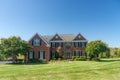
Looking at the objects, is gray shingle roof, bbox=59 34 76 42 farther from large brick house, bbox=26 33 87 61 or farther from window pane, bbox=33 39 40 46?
window pane, bbox=33 39 40 46

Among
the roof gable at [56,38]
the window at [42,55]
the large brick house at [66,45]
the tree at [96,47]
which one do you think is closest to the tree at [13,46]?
the window at [42,55]

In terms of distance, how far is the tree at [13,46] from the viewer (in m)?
42.4

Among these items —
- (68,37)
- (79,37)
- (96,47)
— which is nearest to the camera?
Result: (96,47)

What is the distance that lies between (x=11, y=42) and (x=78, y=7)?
55.8 feet

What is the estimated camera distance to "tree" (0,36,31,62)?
139ft

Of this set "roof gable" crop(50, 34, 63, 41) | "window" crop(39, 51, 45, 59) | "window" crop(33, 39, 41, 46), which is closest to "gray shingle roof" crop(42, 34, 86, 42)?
"roof gable" crop(50, 34, 63, 41)

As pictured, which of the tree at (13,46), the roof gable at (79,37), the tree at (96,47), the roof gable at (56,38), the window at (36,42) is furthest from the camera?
the roof gable at (56,38)

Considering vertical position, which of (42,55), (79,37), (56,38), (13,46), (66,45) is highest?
(79,37)

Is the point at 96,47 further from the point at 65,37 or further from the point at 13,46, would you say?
the point at 13,46

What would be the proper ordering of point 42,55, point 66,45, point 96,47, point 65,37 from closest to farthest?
point 96,47 → point 42,55 → point 66,45 → point 65,37

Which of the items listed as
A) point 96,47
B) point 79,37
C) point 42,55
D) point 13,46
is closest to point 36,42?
point 42,55

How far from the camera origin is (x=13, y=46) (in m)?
42.6

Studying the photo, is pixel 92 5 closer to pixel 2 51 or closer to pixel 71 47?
pixel 2 51

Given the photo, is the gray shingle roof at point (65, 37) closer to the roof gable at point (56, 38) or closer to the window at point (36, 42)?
the roof gable at point (56, 38)
